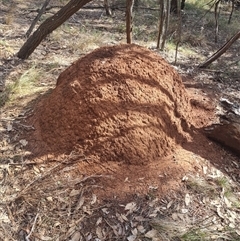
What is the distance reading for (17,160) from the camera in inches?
94.9

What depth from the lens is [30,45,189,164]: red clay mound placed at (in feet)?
7.97

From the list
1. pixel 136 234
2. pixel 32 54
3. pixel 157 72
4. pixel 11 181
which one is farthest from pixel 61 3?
pixel 136 234

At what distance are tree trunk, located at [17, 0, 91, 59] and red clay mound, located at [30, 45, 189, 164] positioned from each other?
3.80 feet

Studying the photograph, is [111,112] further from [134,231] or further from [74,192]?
[134,231]

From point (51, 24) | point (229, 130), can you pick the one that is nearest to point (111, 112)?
point (229, 130)

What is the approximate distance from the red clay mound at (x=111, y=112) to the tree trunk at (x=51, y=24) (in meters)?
1.16

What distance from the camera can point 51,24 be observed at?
12.6 ft

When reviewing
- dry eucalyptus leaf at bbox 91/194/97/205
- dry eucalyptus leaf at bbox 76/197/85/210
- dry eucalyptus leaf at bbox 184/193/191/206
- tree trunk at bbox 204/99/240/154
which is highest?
tree trunk at bbox 204/99/240/154

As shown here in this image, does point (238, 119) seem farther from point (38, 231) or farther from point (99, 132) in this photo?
point (38, 231)

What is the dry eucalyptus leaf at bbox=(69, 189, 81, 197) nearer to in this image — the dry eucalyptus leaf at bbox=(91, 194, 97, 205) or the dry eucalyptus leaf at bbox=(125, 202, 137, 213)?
the dry eucalyptus leaf at bbox=(91, 194, 97, 205)

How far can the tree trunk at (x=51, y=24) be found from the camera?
362 centimetres

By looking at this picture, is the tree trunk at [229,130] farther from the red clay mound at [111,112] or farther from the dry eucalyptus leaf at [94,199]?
the dry eucalyptus leaf at [94,199]

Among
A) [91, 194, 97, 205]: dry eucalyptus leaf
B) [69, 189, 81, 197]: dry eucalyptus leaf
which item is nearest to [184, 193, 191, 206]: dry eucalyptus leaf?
[91, 194, 97, 205]: dry eucalyptus leaf

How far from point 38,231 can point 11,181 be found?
1.34 ft
